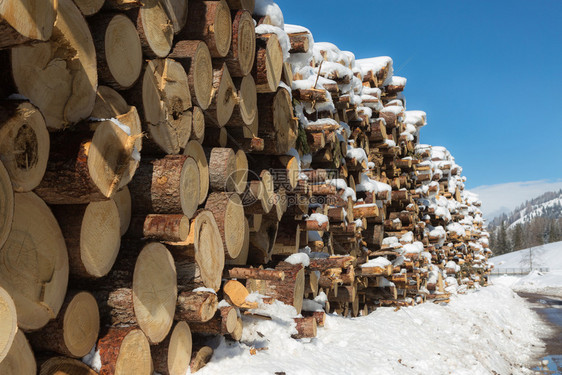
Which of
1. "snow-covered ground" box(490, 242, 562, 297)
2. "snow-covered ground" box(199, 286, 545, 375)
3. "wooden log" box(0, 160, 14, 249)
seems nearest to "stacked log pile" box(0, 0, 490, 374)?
"wooden log" box(0, 160, 14, 249)

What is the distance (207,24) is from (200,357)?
95.0 inches

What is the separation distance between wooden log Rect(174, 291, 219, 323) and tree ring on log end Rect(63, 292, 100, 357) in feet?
2.18

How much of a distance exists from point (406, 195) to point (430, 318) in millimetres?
2859

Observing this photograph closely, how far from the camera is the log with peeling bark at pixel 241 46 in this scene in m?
3.60

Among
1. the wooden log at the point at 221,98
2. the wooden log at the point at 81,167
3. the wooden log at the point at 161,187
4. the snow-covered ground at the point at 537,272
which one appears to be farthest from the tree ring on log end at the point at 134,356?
the snow-covered ground at the point at 537,272

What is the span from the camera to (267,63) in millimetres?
4129

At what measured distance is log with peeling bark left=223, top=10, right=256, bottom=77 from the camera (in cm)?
360

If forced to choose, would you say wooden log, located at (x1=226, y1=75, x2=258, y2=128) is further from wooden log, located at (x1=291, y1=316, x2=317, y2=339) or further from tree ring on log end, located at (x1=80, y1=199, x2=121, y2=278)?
wooden log, located at (x1=291, y1=316, x2=317, y2=339)

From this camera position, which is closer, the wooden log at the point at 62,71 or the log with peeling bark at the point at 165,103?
the wooden log at the point at 62,71

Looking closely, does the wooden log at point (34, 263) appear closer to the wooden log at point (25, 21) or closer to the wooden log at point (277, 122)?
the wooden log at point (25, 21)

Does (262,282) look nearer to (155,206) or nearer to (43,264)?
(155,206)

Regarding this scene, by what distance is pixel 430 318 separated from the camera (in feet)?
31.6

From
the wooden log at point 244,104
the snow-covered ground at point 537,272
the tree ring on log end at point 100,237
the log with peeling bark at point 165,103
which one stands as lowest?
the snow-covered ground at point 537,272

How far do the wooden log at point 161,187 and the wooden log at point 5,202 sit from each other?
3.94ft
